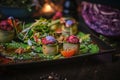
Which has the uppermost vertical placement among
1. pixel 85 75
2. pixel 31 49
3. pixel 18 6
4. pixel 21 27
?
pixel 18 6

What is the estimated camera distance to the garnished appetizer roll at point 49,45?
125cm

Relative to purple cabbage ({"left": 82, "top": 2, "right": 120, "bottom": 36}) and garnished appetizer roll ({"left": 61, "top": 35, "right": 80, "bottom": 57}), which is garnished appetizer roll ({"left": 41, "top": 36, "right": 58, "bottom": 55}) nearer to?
garnished appetizer roll ({"left": 61, "top": 35, "right": 80, "bottom": 57})

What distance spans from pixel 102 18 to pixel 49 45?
586 mm

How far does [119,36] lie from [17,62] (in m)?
0.77

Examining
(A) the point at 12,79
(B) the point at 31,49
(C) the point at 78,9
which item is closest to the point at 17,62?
(A) the point at 12,79

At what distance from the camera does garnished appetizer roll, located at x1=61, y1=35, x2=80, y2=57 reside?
1.22 m

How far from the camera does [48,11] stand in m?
1.96

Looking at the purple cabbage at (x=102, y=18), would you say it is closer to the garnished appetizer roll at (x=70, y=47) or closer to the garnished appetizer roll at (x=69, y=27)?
the garnished appetizer roll at (x=69, y=27)

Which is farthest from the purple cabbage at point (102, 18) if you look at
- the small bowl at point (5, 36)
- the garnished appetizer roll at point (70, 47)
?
the small bowl at point (5, 36)

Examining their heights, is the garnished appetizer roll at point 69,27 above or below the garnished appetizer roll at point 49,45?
above

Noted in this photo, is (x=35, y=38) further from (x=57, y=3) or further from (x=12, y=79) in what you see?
(x=57, y=3)

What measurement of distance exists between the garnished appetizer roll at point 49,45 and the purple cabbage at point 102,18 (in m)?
0.53

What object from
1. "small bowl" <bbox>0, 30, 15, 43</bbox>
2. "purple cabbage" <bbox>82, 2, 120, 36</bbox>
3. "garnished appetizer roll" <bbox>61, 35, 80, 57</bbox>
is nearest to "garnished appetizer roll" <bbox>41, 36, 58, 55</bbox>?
"garnished appetizer roll" <bbox>61, 35, 80, 57</bbox>

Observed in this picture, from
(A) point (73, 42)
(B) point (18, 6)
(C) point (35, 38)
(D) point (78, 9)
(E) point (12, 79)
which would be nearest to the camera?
(E) point (12, 79)
